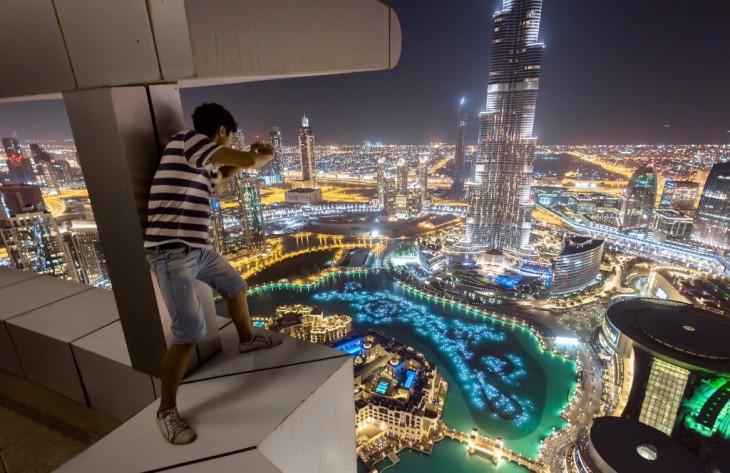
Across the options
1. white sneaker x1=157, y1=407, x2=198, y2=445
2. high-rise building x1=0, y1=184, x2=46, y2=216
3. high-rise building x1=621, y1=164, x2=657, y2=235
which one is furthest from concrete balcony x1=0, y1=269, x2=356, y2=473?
high-rise building x1=621, y1=164, x2=657, y2=235

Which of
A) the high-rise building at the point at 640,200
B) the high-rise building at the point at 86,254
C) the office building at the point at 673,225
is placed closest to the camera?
the high-rise building at the point at 86,254

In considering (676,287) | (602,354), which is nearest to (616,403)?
(602,354)

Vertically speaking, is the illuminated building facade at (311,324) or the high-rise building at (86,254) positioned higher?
the high-rise building at (86,254)

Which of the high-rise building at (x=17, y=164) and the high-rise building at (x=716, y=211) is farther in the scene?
the high-rise building at (x=17, y=164)

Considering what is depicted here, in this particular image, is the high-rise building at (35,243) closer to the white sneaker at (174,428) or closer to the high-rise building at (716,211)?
the white sneaker at (174,428)

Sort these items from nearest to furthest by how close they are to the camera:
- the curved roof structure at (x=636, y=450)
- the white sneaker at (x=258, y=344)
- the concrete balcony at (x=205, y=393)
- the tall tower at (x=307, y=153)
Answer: the concrete balcony at (x=205, y=393)
the white sneaker at (x=258, y=344)
the curved roof structure at (x=636, y=450)
the tall tower at (x=307, y=153)

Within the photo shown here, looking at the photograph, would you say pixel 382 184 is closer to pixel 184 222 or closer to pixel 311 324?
pixel 311 324

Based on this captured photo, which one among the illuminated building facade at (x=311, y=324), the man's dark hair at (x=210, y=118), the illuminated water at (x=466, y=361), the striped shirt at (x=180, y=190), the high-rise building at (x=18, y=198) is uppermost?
the man's dark hair at (x=210, y=118)

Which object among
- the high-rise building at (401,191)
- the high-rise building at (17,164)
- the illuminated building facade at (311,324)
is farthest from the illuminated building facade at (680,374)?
the high-rise building at (17,164)
